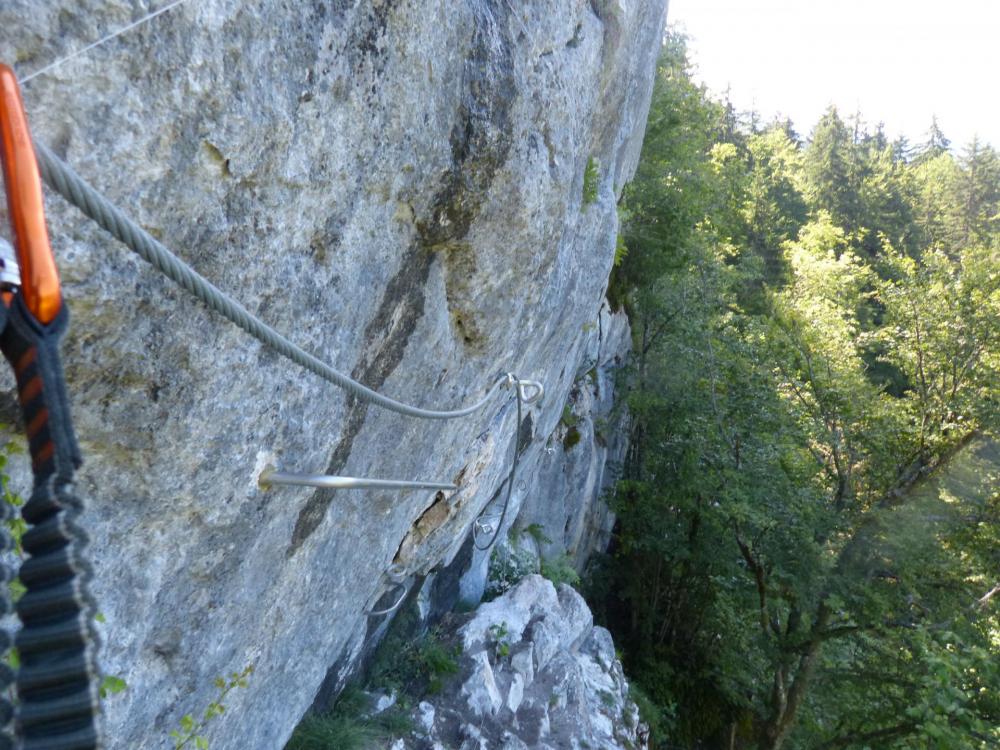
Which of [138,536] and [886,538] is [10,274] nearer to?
[138,536]

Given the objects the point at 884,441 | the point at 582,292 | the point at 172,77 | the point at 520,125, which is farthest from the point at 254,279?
the point at 884,441

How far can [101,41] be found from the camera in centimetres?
169

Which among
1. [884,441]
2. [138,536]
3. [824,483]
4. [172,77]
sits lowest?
[138,536]

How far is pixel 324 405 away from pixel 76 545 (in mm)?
1936

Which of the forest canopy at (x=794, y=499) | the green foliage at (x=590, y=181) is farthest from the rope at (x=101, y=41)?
the forest canopy at (x=794, y=499)

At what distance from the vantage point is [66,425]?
1.11 metres

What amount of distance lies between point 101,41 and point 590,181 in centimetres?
401

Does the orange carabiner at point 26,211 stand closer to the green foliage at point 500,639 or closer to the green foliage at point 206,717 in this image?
the green foliage at point 206,717

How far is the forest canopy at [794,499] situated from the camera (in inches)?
408

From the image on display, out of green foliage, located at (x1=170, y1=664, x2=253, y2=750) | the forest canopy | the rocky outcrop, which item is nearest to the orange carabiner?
green foliage, located at (x1=170, y1=664, x2=253, y2=750)

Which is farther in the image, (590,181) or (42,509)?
(590,181)

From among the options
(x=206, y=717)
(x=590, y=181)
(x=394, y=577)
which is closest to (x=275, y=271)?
(x=206, y=717)

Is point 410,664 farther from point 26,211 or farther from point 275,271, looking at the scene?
point 26,211

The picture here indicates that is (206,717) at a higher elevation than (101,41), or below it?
below
